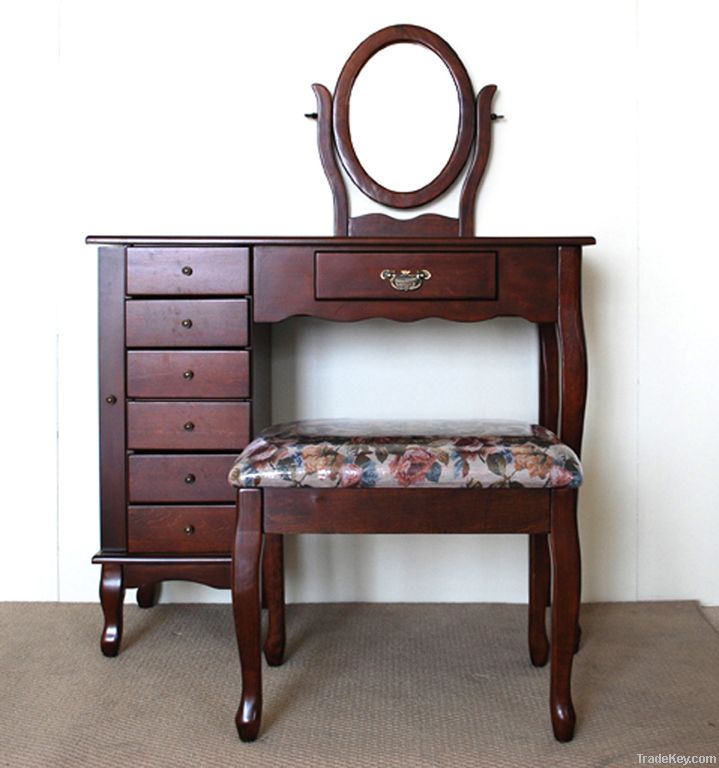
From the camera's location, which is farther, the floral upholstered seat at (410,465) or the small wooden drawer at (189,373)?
the small wooden drawer at (189,373)

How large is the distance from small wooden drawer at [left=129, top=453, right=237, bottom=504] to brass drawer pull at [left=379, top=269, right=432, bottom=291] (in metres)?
0.50

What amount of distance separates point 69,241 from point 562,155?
1.28 metres

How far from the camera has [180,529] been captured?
198 centimetres

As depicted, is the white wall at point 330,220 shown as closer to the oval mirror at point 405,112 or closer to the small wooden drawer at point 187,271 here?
the oval mirror at point 405,112

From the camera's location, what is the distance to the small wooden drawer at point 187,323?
6.37 ft

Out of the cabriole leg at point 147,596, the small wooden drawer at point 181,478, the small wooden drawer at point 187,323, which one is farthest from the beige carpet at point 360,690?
the small wooden drawer at point 187,323

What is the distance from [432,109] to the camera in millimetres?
2287

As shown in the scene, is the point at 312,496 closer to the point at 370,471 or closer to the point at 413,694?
the point at 370,471

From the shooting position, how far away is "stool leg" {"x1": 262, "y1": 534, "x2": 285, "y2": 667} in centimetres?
197

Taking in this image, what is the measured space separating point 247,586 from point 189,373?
21.9 inches

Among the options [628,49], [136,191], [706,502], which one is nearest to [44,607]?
→ [136,191]

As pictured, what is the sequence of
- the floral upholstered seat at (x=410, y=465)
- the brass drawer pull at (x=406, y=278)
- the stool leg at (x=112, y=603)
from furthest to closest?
the stool leg at (x=112, y=603)
the brass drawer pull at (x=406, y=278)
the floral upholstered seat at (x=410, y=465)

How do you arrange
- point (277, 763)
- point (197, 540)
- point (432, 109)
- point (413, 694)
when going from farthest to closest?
point (432, 109)
point (197, 540)
point (413, 694)
point (277, 763)

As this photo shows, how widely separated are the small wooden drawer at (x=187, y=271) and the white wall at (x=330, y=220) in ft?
1.39
